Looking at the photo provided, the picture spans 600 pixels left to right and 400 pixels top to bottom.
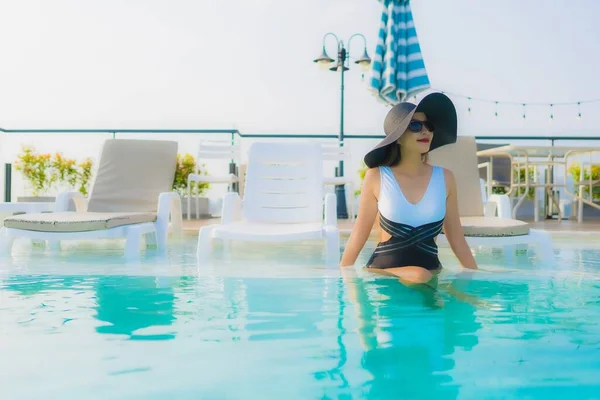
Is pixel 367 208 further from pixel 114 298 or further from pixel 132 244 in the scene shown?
pixel 132 244

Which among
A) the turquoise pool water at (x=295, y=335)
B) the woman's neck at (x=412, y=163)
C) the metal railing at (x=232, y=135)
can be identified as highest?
the metal railing at (x=232, y=135)

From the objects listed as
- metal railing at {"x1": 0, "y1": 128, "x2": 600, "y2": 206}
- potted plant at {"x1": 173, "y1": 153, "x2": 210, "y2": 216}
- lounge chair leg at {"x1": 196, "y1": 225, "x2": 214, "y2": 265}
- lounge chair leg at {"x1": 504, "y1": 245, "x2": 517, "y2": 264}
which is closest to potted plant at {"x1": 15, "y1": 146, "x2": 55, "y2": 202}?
metal railing at {"x1": 0, "y1": 128, "x2": 600, "y2": 206}

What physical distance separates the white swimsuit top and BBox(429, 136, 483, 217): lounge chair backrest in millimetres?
2154

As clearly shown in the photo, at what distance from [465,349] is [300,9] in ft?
32.9

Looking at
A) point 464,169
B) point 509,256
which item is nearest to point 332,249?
point 509,256

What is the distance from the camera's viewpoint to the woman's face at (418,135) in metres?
2.75

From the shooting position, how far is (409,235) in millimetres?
2785

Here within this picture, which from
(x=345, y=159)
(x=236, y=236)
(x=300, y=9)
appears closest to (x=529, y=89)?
(x=300, y=9)

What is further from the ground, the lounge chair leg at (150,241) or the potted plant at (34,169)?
the potted plant at (34,169)

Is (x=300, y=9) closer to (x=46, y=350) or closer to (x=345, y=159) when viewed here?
(x=345, y=159)

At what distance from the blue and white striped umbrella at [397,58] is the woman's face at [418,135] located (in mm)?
3538

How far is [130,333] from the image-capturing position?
81.6 inches

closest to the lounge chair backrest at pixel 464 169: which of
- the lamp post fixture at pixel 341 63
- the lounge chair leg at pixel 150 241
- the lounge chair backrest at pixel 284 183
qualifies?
the lounge chair backrest at pixel 284 183

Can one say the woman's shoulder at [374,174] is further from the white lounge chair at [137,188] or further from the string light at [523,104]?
the string light at [523,104]
